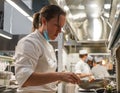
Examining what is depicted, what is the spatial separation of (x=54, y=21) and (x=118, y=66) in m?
1.71

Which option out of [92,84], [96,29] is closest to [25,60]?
[92,84]

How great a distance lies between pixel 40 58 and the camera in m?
1.31

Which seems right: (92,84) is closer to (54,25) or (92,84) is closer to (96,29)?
(54,25)

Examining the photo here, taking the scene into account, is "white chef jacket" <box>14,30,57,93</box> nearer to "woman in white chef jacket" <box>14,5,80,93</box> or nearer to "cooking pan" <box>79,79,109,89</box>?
"woman in white chef jacket" <box>14,5,80,93</box>

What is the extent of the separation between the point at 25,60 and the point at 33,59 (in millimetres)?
52

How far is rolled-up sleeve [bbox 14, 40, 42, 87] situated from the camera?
1172 mm

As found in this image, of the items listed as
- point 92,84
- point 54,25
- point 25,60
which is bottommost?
point 92,84

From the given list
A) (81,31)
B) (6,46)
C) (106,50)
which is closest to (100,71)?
(81,31)

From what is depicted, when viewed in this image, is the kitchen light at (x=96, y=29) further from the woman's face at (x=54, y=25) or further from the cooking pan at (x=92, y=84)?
the woman's face at (x=54, y=25)

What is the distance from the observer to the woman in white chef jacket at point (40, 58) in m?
1.18

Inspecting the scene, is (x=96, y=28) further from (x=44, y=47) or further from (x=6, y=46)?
(x=44, y=47)

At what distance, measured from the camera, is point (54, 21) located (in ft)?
4.39

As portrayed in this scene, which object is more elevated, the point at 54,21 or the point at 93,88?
the point at 54,21

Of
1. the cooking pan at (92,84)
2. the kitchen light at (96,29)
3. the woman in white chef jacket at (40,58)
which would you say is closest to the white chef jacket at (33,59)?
the woman in white chef jacket at (40,58)
